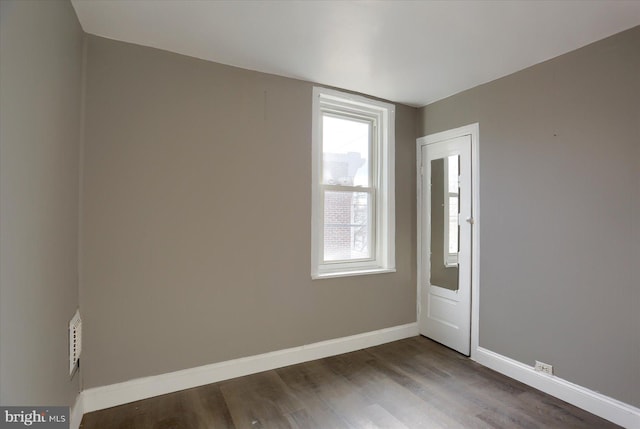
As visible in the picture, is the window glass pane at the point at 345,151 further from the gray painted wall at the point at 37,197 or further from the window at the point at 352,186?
the gray painted wall at the point at 37,197

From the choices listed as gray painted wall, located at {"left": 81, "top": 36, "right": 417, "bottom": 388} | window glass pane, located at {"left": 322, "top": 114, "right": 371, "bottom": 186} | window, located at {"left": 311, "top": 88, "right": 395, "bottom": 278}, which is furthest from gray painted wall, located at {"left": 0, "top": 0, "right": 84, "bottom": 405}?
window glass pane, located at {"left": 322, "top": 114, "right": 371, "bottom": 186}

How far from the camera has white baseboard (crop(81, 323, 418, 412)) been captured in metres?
2.18

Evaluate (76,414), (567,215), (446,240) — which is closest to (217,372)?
(76,414)

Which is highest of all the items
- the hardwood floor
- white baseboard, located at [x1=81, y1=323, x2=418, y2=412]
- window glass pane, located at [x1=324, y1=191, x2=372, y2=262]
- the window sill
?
window glass pane, located at [x1=324, y1=191, x2=372, y2=262]

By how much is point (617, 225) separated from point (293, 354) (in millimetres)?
2648

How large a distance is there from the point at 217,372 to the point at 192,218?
1259mm

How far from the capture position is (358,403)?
7.45ft

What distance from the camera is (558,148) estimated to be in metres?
2.44

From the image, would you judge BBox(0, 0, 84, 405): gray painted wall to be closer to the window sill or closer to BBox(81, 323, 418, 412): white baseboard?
BBox(81, 323, 418, 412): white baseboard

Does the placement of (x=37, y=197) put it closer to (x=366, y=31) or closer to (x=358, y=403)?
(x=366, y=31)

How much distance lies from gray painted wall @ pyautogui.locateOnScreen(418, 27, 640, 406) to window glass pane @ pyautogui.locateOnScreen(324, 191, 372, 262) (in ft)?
3.78

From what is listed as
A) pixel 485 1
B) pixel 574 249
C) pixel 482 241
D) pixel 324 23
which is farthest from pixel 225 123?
pixel 574 249

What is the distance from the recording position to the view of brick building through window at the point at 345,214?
127 inches

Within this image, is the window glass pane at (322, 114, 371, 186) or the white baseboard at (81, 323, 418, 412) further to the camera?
the window glass pane at (322, 114, 371, 186)
